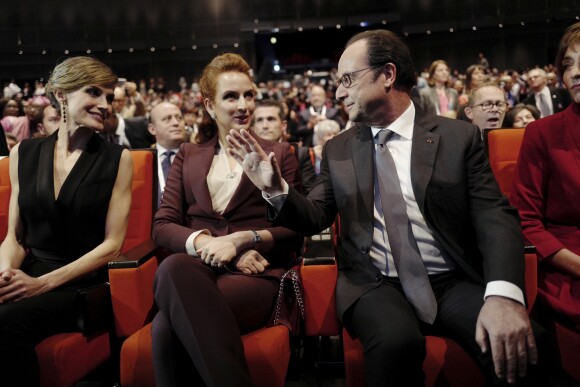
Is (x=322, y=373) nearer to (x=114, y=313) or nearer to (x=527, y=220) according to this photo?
(x=114, y=313)

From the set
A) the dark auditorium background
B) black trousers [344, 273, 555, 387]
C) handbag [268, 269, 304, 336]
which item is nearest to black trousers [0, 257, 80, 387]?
handbag [268, 269, 304, 336]

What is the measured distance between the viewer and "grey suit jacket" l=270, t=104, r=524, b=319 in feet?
5.37

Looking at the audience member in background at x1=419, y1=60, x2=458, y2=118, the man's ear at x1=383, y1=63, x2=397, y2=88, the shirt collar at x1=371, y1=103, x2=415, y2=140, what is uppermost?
the audience member in background at x1=419, y1=60, x2=458, y2=118

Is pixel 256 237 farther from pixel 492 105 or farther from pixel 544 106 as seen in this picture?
pixel 544 106

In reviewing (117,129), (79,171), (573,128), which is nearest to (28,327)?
(79,171)

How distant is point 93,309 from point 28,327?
0.67ft

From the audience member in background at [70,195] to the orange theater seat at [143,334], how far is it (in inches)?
6.8

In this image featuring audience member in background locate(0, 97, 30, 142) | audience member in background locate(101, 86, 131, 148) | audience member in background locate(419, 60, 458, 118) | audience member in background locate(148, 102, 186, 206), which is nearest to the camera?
audience member in background locate(148, 102, 186, 206)

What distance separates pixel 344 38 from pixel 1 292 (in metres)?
19.0

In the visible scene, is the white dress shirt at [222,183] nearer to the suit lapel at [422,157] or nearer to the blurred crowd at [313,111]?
the suit lapel at [422,157]

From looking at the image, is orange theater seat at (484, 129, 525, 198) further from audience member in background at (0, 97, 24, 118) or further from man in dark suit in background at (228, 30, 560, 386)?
audience member in background at (0, 97, 24, 118)

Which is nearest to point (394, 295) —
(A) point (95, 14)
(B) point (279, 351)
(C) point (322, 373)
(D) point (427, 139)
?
(B) point (279, 351)

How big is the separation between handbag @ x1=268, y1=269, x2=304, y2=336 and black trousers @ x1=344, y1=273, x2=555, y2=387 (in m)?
0.24

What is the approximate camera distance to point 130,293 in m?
1.90
